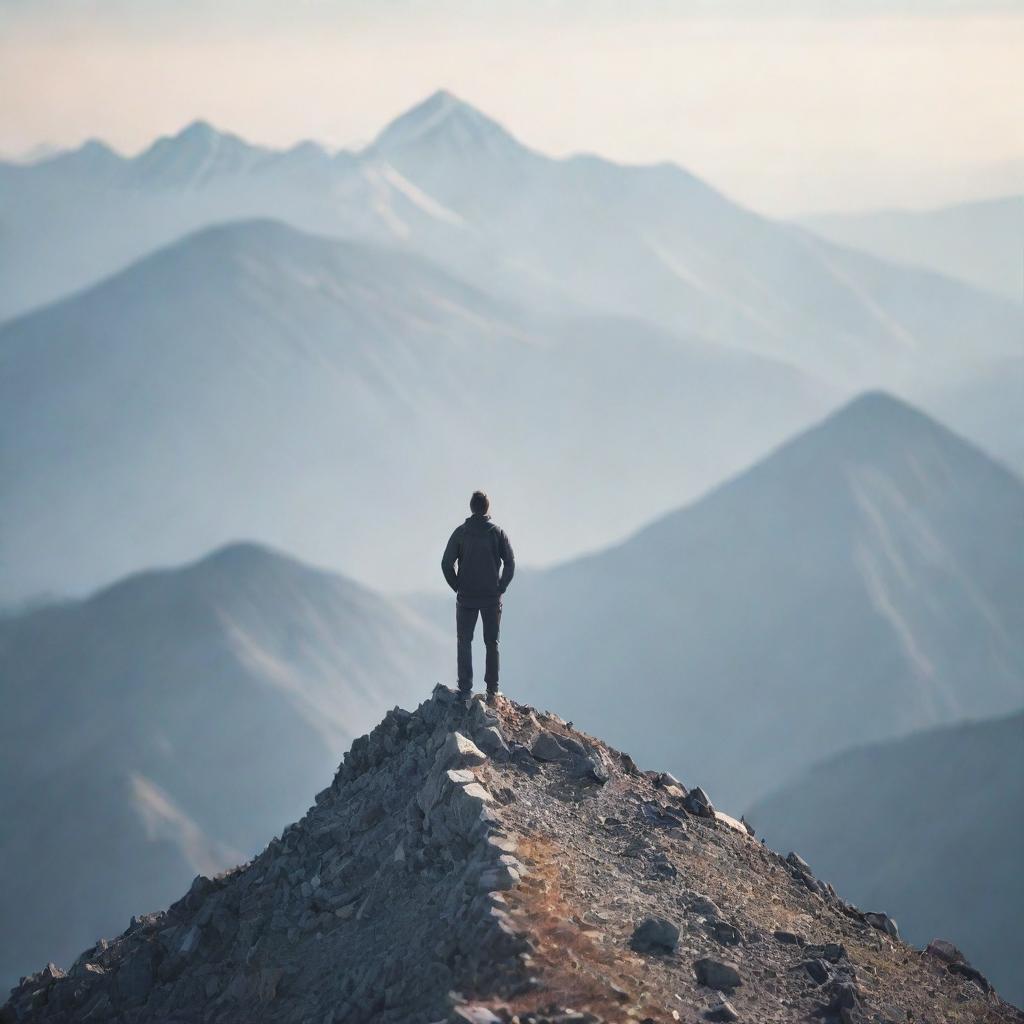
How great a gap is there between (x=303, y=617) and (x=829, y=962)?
6774 cm

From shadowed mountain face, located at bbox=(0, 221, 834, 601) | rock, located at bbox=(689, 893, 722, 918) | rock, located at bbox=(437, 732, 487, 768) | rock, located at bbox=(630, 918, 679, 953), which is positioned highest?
shadowed mountain face, located at bbox=(0, 221, 834, 601)

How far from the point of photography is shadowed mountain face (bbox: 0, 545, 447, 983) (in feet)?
187

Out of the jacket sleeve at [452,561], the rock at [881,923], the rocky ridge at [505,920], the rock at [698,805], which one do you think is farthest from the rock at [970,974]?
the jacket sleeve at [452,561]

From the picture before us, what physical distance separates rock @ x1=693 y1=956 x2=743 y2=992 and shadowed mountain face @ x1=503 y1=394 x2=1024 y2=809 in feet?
185

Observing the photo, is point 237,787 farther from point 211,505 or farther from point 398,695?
point 211,505

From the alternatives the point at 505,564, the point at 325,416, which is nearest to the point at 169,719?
the point at 505,564

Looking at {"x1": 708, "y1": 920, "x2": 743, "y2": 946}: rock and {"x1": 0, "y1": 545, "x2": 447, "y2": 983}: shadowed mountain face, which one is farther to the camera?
{"x1": 0, "y1": 545, "x2": 447, "y2": 983}: shadowed mountain face

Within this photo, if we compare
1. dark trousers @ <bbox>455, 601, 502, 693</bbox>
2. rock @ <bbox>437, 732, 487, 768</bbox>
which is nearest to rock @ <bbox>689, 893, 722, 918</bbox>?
rock @ <bbox>437, 732, 487, 768</bbox>

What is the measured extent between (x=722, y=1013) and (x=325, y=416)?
14710 centimetres

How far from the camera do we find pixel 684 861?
13039mm

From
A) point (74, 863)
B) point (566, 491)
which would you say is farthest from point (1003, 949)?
point (566, 491)

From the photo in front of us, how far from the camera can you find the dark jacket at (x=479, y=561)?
543 inches

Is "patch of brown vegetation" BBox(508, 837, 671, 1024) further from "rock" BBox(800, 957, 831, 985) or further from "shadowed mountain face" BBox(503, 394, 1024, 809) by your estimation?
"shadowed mountain face" BBox(503, 394, 1024, 809)

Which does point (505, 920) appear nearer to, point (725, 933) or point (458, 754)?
point (725, 933)
